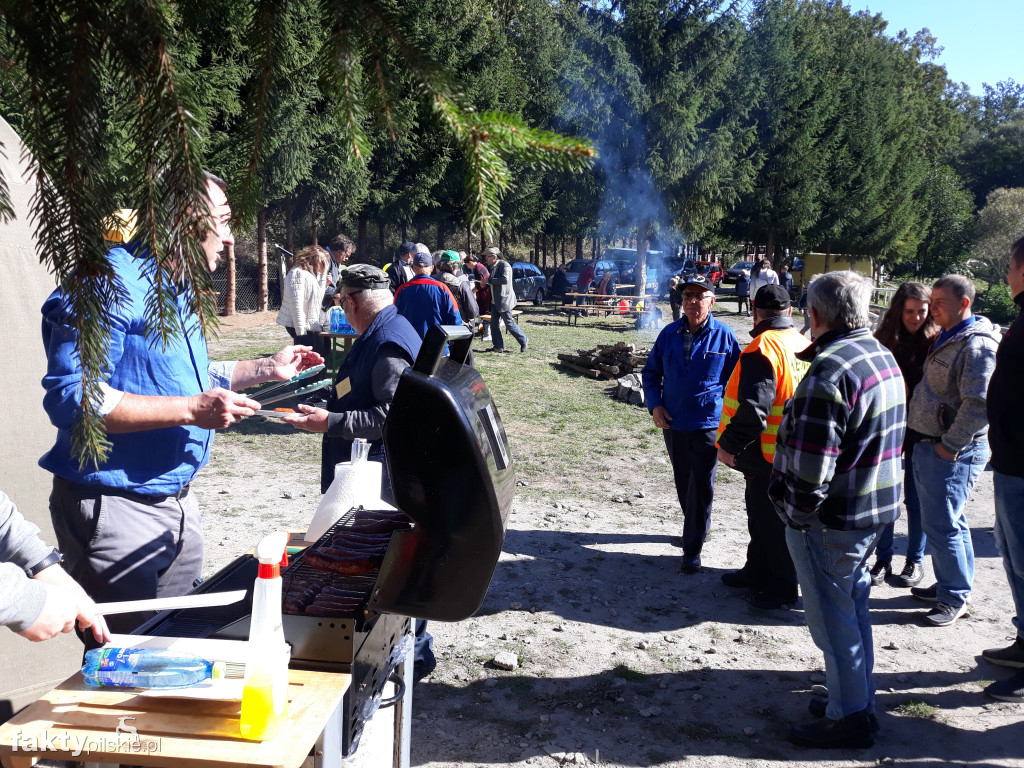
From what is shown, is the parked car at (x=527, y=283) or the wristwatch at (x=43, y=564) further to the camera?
the parked car at (x=527, y=283)

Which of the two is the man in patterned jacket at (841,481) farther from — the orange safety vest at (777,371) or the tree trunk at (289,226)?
the tree trunk at (289,226)

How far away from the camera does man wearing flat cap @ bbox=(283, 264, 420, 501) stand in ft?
12.0

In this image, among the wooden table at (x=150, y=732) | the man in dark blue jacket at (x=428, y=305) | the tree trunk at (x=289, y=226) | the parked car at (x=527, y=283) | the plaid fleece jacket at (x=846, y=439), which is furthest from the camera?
the parked car at (x=527, y=283)

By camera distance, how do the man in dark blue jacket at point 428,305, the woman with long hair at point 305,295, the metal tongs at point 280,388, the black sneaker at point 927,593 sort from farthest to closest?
the woman with long hair at point 305,295 < the man in dark blue jacket at point 428,305 < the black sneaker at point 927,593 < the metal tongs at point 280,388

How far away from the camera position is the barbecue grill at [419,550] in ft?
5.40

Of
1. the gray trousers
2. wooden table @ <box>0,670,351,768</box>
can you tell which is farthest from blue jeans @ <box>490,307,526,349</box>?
wooden table @ <box>0,670,351,768</box>

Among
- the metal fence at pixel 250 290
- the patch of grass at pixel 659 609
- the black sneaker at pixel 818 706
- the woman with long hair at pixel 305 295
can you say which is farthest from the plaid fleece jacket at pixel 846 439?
the metal fence at pixel 250 290

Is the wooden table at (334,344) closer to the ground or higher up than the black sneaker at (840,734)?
higher up

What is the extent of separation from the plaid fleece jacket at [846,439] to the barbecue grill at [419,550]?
174 centimetres

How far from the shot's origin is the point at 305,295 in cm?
958

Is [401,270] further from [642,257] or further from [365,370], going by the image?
[642,257]

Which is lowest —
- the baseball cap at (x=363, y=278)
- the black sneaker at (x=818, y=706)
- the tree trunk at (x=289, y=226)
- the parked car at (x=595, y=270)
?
the black sneaker at (x=818, y=706)

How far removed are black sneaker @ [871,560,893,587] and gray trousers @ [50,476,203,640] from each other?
14.7 ft

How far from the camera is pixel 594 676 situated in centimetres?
403
